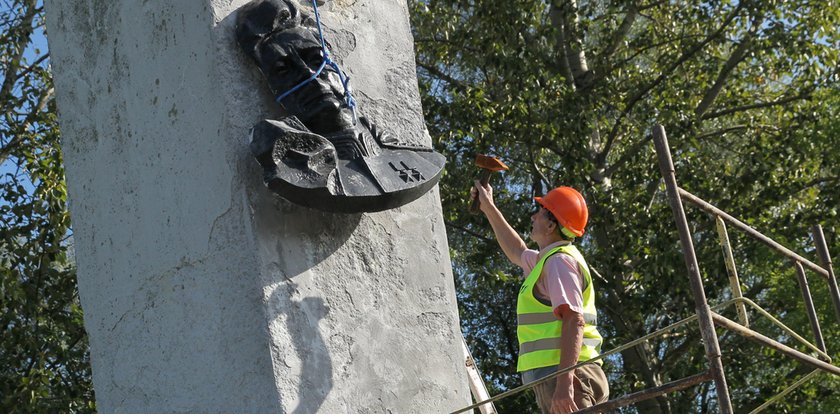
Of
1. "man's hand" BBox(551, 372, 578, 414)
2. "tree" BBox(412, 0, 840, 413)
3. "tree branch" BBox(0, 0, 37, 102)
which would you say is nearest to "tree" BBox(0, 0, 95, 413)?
"tree branch" BBox(0, 0, 37, 102)

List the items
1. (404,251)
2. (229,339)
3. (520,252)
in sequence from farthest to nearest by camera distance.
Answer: (520,252) → (404,251) → (229,339)

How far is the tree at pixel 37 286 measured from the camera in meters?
10.3

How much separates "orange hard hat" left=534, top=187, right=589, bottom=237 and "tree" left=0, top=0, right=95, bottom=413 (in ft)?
20.2

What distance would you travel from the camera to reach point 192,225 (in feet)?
13.5

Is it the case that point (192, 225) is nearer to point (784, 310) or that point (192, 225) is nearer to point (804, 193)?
point (784, 310)

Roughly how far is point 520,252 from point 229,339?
2.16 meters

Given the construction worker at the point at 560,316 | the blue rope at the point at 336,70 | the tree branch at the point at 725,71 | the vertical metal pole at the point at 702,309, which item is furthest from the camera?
the tree branch at the point at 725,71

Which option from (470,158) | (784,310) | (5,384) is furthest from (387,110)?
(784,310)

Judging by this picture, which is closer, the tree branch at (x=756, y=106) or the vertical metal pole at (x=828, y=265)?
the vertical metal pole at (x=828, y=265)

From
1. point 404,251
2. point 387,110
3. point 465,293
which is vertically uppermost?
point 465,293

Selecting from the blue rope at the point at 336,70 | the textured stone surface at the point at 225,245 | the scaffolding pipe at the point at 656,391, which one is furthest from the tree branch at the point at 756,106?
the scaffolding pipe at the point at 656,391

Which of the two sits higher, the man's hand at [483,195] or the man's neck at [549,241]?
A: the man's hand at [483,195]

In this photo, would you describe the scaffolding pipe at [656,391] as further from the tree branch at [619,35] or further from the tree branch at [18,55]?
the tree branch at [619,35]

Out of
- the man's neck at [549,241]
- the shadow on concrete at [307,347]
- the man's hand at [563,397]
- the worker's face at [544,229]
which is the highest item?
the worker's face at [544,229]
